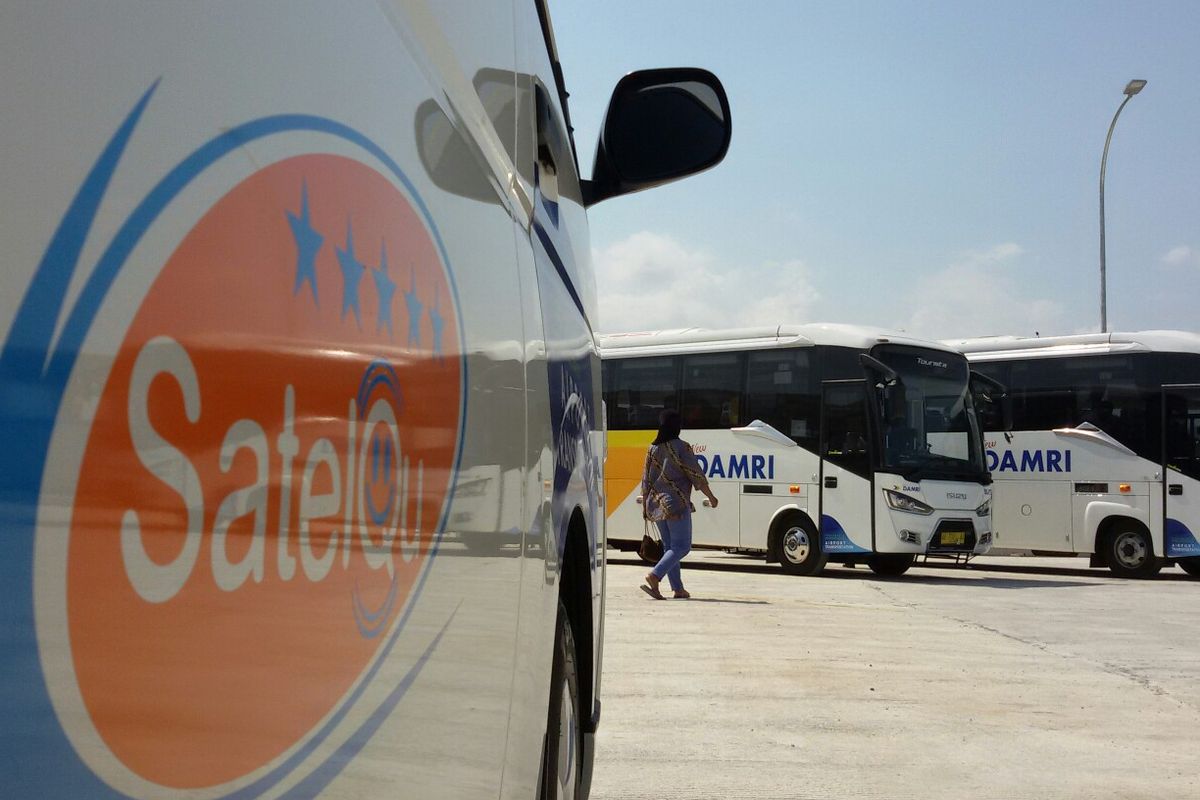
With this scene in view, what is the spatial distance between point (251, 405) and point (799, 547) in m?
16.5

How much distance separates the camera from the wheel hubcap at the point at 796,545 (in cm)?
1683

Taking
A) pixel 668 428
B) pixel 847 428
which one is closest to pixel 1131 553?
pixel 847 428

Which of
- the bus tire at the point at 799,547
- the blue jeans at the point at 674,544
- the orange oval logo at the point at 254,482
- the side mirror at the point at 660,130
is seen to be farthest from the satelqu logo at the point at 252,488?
the bus tire at the point at 799,547

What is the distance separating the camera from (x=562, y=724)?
2855mm

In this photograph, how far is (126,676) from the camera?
66 centimetres

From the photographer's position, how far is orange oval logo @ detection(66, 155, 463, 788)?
0.66 metres

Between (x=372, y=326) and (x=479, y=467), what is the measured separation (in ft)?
1.51

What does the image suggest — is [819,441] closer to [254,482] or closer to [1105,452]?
[1105,452]

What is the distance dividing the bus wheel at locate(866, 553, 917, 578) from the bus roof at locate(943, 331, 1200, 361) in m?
3.70

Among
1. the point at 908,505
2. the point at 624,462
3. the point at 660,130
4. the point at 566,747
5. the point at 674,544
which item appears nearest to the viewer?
the point at 566,747

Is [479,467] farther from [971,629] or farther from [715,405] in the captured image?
[715,405]

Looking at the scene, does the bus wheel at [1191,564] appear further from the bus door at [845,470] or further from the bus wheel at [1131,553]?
the bus door at [845,470]

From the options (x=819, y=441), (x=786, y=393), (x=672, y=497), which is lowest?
(x=672, y=497)

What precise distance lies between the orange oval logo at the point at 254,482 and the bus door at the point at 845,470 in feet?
50.9
